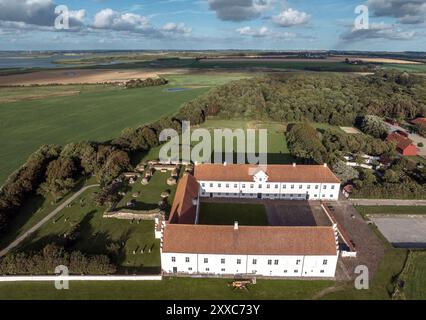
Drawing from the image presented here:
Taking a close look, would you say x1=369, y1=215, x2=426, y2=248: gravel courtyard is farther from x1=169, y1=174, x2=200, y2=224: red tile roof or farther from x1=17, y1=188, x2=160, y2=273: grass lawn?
x1=17, y1=188, x2=160, y2=273: grass lawn

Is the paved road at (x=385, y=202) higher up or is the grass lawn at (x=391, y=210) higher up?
the paved road at (x=385, y=202)

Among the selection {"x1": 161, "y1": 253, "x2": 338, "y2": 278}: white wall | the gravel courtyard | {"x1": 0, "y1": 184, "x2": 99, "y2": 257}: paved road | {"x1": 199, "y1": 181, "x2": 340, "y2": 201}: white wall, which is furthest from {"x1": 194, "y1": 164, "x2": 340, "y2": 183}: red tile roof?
{"x1": 0, "y1": 184, "x2": 99, "y2": 257}: paved road

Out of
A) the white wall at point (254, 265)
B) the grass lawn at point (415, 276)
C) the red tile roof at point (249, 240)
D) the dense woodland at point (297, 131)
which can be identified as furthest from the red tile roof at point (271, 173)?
the white wall at point (254, 265)

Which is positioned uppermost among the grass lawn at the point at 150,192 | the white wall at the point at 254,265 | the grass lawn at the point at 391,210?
the grass lawn at the point at 150,192

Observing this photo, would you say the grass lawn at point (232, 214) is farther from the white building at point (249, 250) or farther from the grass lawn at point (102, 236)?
the white building at point (249, 250)

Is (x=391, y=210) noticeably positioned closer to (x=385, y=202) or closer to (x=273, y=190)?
(x=385, y=202)

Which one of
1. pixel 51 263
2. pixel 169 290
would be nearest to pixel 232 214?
pixel 169 290
